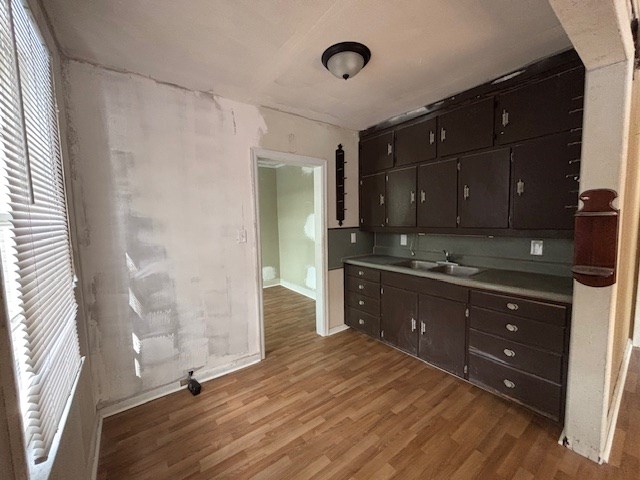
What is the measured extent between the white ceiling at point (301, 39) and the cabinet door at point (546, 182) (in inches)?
24.9

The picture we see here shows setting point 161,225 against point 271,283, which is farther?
point 271,283

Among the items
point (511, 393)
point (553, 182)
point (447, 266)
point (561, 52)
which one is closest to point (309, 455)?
A: point (511, 393)

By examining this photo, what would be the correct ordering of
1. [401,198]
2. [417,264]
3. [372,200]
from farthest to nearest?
1. [372,200]
2. [417,264]
3. [401,198]

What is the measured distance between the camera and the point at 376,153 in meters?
3.14

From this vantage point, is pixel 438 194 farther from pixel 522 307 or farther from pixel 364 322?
pixel 364 322

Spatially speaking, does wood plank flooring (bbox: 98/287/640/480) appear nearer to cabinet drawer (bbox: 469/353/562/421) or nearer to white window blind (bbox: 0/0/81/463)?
cabinet drawer (bbox: 469/353/562/421)

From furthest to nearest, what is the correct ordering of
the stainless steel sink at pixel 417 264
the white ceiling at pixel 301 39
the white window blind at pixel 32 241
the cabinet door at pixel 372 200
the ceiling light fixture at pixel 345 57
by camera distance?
the cabinet door at pixel 372 200, the stainless steel sink at pixel 417 264, the ceiling light fixture at pixel 345 57, the white ceiling at pixel 301 39, the white window blind at pixel 32 241

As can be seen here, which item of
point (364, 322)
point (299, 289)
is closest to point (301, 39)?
point (364, 322)

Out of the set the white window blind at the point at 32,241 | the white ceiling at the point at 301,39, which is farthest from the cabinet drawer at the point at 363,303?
the white window blind at the point at 32,241

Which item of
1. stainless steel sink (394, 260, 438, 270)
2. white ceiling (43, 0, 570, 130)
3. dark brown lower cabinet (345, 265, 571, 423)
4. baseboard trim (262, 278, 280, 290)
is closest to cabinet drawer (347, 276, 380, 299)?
dark brown lower cabinet (345, 265, 571, 423)

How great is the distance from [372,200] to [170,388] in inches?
111

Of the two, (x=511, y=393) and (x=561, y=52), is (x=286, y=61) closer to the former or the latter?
(x=561, y=52)

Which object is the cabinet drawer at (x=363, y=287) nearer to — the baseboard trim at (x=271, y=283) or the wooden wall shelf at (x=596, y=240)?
the wooden wall shelf at (x=596, y=240)

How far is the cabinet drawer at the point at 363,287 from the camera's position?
293 cm
